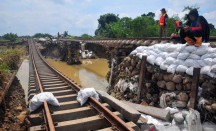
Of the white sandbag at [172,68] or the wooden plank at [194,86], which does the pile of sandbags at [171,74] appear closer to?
the white sandbag at [172,68]

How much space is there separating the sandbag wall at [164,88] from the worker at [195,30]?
0.90 meters

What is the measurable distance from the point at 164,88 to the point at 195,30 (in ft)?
5.52

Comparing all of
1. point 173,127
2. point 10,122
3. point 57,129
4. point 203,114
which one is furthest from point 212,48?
point 10,122

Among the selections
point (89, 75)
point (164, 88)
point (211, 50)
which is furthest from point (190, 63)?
point (89, 75)

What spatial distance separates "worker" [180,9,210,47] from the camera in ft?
13.9

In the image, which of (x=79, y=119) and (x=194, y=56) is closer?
(x=79, y=119)

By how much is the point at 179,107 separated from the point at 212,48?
5.15 feet

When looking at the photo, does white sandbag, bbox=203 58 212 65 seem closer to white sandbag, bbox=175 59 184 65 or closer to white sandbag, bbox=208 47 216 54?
white sandbag, bbox=208 47 216 54

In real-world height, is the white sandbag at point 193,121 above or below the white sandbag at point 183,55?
below

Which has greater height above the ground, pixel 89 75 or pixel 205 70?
pixel 205 70

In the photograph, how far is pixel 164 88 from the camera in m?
4.65

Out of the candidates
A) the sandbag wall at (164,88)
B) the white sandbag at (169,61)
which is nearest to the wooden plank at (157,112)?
the sandbag wall at (164,88)

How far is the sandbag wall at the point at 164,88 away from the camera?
3631 millimetres

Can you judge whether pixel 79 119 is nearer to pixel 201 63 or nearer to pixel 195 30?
pixel 201 63
